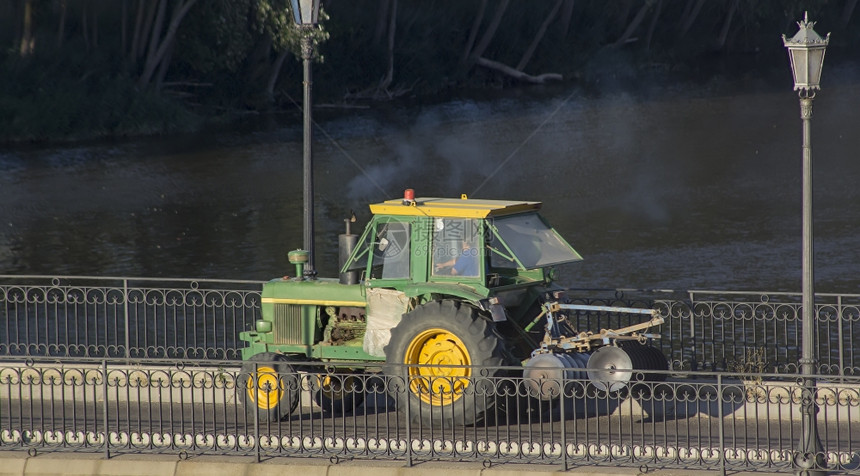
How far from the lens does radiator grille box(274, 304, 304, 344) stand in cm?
1503

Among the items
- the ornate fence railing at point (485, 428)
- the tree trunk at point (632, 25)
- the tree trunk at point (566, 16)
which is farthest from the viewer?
the tree trunk at point (632, 25)

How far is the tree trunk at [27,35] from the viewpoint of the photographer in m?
50.2

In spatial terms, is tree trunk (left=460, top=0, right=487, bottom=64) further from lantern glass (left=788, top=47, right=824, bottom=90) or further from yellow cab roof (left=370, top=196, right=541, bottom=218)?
lantern glass (left=788, top=47, right=824, bottom=90)

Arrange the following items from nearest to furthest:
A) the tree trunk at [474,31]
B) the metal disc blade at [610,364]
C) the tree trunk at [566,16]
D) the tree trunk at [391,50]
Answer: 1. the metal disc blade at [610,364]
2. the tree trunk at [391,50]
3. the tree trunk at [474,31]
4. the tree trunk at [566,16]

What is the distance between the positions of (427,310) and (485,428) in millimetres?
1361

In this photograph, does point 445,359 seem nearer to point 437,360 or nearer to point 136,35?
point 437,360

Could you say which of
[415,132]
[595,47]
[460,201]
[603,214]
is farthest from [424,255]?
[595,47]

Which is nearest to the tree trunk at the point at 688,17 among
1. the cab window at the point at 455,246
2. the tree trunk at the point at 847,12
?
the tree trunk at the point at 847,12

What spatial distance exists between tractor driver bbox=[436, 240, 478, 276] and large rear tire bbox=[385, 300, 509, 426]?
1.34 ft

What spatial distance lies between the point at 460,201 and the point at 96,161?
3202 centimetres

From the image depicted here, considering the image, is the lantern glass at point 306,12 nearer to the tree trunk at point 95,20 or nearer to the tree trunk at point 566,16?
the tree trunk at point 95,20

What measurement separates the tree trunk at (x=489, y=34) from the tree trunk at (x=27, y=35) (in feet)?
67.8

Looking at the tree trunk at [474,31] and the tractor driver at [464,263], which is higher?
the tree trunk at [474,31]

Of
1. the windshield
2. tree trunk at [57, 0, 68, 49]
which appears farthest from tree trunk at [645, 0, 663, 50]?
the windshield
